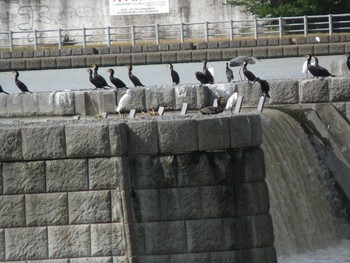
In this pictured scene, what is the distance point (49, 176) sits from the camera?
1027 centimetres

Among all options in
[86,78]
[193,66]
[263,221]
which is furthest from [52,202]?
[193,66]

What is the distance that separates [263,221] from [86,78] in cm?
2388

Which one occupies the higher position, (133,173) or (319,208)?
(133,173)

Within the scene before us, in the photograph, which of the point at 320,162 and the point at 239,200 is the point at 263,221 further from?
the point at 320,162

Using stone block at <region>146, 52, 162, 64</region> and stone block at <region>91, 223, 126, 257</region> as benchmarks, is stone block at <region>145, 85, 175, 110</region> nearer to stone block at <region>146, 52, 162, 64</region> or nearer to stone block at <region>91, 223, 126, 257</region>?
stone block at <region>91, 223, 126, 257</region>

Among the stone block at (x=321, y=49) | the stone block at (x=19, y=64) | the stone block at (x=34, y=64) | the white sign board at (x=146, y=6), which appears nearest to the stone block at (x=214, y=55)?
the stone block at (x=321, y=49)

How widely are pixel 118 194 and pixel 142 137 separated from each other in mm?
474

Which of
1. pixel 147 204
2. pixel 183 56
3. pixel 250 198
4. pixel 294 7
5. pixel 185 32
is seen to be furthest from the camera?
pixel 185 32

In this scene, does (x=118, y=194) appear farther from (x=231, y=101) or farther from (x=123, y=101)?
(x=123, y=101)

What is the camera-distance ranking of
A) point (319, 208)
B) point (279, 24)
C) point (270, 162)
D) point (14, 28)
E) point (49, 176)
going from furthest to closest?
point (14, 28) → point (279, 24) → point (319, 208) → point (270, 162) → point (49, 176)

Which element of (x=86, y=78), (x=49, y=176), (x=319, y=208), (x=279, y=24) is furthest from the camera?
(x=279, y=24)

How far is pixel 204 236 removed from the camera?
10.3 meters

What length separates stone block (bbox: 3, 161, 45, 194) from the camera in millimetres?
10281

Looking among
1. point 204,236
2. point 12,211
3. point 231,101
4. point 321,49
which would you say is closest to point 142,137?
point 204,236
